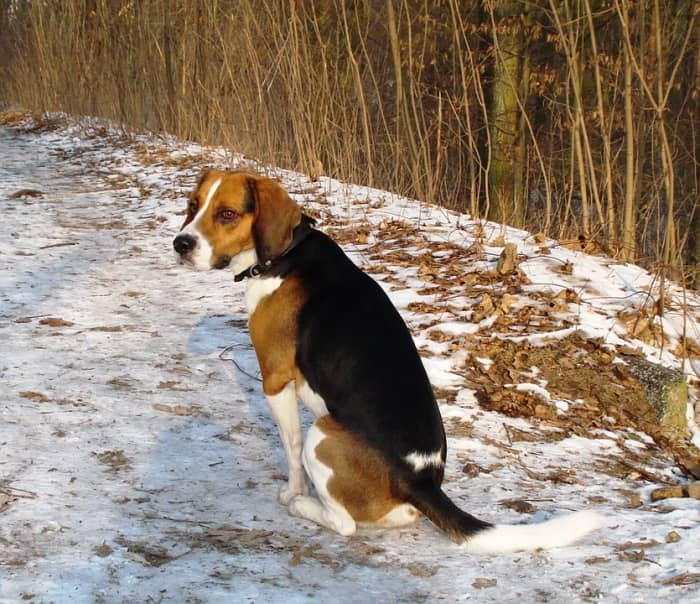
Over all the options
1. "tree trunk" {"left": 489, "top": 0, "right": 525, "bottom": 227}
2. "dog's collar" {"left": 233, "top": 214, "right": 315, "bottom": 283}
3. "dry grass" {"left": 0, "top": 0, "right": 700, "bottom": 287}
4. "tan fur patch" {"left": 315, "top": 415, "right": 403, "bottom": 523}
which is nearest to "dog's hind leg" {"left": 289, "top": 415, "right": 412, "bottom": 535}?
"tan fur patch" {"left": 315, "top": 415, "right": 403, "bottom": 523}

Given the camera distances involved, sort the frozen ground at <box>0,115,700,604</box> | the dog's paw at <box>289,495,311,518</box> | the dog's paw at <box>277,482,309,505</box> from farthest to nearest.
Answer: the dog's paw at <box>277,482,309,505</box> → the dog's paw at <box>289,495,311,518</box> → the frozen ground at <box>0,115,700,604</box>

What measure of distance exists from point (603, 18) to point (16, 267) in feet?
28.0

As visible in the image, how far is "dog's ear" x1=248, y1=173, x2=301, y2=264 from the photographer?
10.5 feet

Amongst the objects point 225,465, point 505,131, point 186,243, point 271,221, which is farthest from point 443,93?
point 225,465

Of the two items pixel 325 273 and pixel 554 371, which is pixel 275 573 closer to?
pixel 325 273

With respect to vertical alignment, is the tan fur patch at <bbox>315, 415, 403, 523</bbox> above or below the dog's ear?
below

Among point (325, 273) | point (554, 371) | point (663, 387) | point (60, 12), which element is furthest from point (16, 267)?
point (60, 12)

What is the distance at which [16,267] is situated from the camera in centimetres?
650

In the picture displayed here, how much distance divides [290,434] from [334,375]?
1.30 ft

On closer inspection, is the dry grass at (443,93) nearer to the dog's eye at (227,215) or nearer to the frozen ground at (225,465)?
the frozen ground at (225,465)

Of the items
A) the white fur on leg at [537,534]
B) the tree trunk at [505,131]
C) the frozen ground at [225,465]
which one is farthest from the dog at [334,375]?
the tree trunk at [505,131]

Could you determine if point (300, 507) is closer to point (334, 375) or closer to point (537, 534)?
point (334, 375)

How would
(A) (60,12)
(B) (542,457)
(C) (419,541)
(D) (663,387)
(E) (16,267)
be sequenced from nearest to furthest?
(C) (419,541), (B) (542,457), (D) (663,387), (E) (16,267), (A) (60,12)

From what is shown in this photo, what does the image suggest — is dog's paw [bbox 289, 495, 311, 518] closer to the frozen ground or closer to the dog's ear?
the frozen ground
